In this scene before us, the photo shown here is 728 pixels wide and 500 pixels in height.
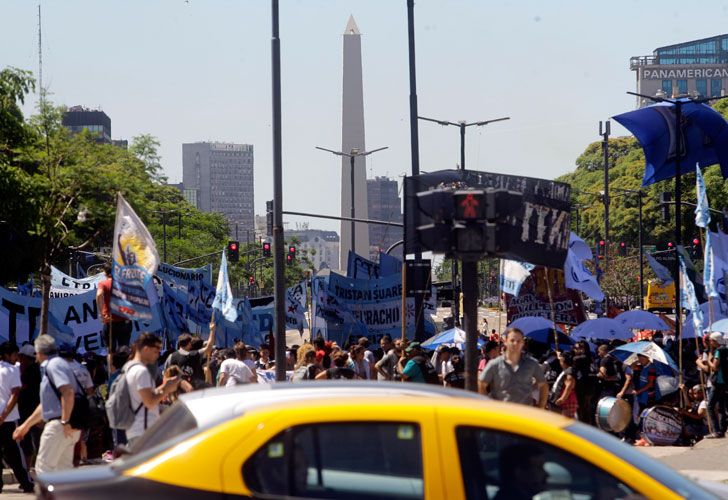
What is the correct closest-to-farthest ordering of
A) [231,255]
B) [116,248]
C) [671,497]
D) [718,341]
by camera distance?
[671,497] → [116,248] → [718,341] → [231,255]

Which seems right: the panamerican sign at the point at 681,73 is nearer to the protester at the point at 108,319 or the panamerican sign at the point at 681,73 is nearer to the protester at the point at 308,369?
the protester at the point at 108,319

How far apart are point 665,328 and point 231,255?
89.3ft

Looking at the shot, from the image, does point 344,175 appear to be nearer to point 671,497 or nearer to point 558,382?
point 558,382

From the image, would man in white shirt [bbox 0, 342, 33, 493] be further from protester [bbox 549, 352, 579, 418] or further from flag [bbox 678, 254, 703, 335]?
flag [bbox 678, 254, 703, 335]

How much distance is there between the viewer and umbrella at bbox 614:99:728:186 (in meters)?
26.8

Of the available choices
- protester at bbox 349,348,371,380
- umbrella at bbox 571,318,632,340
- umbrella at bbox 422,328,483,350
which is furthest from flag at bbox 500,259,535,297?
protester at bbox 349,348,371,380

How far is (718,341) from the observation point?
16922mm

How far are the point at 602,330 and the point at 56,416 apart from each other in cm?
1624

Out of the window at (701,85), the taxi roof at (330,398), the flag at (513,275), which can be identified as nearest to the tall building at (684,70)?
the window at (701,85)

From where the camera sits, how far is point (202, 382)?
42.8ft

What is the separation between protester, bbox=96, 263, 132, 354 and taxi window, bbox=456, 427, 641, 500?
27.5 ft

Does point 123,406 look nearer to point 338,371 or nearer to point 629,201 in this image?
point 338,371

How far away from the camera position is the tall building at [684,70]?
186375 mm

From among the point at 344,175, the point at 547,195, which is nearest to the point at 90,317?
the point at 547,195
